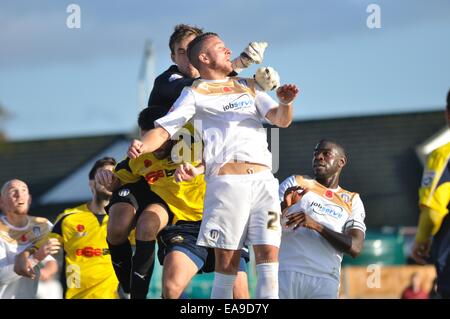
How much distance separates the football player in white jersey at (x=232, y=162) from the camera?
29.5 feet

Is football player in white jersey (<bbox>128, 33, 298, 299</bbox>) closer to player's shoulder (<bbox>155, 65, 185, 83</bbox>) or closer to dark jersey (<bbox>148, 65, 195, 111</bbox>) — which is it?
dark jersey (<bbox>148, 65, 195, 111</bbox>)

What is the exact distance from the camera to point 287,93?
28.7 ft

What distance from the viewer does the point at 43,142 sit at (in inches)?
1473

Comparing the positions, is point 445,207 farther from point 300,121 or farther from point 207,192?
point 300,121

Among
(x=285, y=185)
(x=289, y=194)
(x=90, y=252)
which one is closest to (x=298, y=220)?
(x=289, y=194)

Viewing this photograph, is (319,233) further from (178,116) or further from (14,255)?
(14,255)

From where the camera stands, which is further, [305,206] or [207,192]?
[305,206]

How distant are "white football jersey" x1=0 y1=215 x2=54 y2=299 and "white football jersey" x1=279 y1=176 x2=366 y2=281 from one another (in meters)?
3.07

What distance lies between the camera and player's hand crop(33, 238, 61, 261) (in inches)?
468

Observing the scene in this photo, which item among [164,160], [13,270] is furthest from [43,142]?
[164,160]

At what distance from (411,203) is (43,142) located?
12.8 meters

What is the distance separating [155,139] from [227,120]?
55 cm

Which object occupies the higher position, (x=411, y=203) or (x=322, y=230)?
(x=322, y=230)

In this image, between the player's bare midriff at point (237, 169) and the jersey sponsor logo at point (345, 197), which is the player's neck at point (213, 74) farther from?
the jersey sponsor logo at point (345, 197)
